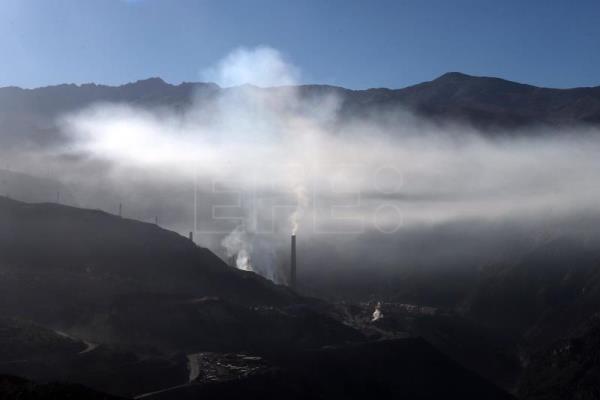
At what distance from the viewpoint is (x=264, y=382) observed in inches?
4523

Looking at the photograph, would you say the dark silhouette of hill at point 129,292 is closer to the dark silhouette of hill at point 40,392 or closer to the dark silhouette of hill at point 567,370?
the dark silhouette of hill at point 567,370

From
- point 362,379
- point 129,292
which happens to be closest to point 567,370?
point 362,379

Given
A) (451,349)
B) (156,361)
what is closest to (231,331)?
(156,361)

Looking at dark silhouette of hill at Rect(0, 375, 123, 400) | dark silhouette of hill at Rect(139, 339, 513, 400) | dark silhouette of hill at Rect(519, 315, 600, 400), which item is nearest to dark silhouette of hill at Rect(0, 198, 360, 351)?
dark silhouette of hill at Rect(139, 339, 513, 400)

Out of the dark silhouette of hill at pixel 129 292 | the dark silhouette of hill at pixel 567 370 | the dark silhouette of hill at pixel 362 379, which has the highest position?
the dark silhouette of hill at pixel 129 292

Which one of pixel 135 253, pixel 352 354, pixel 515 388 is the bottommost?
pixel 515 388

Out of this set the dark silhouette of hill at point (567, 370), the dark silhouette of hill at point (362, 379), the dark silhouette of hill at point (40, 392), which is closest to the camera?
the dark silhouette of hill at point (40, 392)

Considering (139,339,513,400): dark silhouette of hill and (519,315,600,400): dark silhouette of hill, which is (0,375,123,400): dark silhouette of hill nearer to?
Result: (139,339,513,400): dark silhouette of hill

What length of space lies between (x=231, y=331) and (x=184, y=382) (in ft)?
147

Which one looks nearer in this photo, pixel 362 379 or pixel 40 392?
pixel 40 392

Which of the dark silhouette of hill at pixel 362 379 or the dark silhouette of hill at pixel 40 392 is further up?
the dark silhouette of hill at pixel 40 392

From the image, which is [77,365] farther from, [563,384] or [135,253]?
[563,384]

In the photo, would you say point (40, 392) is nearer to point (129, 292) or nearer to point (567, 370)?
point (129, 292)

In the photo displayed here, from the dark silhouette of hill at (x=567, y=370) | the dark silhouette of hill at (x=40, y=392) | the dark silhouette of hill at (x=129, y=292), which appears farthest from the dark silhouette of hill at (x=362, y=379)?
the dark silhouette of hill at (x=40, y=392)
